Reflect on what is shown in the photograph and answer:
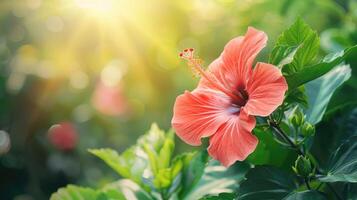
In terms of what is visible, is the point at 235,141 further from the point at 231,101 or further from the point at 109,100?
the point at 109,100

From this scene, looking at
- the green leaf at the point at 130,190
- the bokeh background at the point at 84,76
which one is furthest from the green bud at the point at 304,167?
the bokeh background at the point at 84,76

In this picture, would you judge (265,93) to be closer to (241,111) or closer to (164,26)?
(241,111)

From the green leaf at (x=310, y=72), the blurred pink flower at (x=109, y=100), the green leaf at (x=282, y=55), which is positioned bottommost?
the green leaf at (x=310, y=72)

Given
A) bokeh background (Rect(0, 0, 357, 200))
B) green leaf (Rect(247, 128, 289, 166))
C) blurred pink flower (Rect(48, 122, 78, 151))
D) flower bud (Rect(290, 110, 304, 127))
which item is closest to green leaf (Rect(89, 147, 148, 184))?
green leaf (Rect(247, 128, 289, 166))

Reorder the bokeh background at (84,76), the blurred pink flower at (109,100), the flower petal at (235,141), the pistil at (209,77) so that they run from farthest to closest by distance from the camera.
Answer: the blurred pink flower at (109,100)
the bokeh background at (84,76)
the pistil at (209,77)
the flower petal at (235,141)

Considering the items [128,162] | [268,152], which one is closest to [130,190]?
[128,162]

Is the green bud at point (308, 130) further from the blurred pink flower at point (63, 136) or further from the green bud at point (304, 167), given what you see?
the blurred pink flower at point (63, 136)
